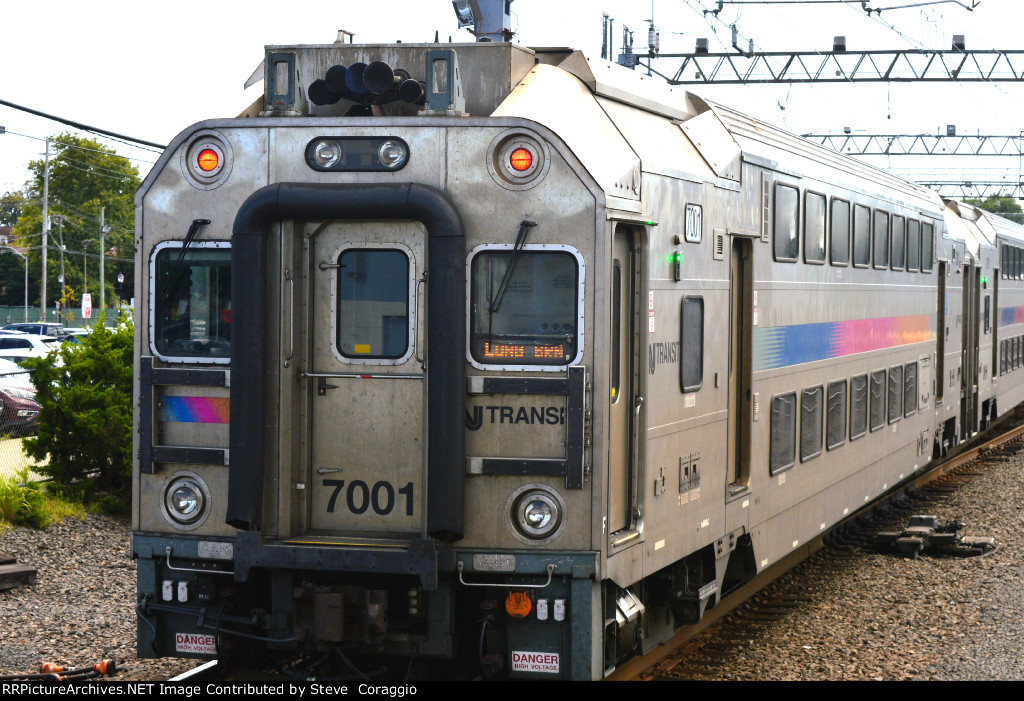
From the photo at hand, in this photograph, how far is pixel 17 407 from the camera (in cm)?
1938

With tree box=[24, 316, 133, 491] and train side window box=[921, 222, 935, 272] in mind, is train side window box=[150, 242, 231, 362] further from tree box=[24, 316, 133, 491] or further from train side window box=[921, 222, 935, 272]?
train side window box=[921, 222, 935, 272]

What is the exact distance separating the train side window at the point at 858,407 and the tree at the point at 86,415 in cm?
723

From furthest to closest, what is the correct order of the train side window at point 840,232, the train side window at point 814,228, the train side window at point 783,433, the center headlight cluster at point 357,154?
the train side window at point 840,232 → the train side window at point 814,228 → the train side window at point 783,433 → the center headlight cluster at point 357,154

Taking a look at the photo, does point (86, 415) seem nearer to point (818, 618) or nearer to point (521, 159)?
point (818, 618)

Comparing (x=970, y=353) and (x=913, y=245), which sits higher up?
(x=913, y=245)

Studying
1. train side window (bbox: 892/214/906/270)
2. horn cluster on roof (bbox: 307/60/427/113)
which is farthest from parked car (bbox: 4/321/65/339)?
horn cluster on roof (bbox: 307/60/427/113)

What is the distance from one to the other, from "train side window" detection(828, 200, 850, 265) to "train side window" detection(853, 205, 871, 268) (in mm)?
269

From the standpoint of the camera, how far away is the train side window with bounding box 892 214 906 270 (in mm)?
13406

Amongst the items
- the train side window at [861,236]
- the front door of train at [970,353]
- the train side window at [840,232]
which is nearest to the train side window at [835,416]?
the train side window at [840,232]

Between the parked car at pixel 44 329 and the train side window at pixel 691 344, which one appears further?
the parked car at pixel 44 329

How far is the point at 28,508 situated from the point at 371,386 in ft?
22.0

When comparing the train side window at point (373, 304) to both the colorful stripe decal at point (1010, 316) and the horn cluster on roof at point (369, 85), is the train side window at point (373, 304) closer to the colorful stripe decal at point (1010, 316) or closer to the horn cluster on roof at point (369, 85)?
the horn cluster on roof at point (369, 85)

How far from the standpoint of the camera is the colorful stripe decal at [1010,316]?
75.1 feet

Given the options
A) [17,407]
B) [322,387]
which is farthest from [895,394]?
[17,407]
